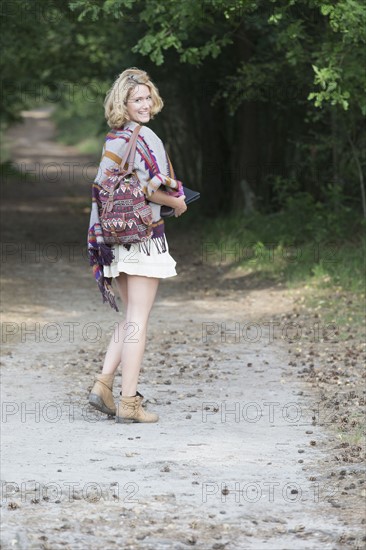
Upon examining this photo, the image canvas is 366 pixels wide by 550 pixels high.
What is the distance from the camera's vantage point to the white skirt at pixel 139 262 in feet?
22.6

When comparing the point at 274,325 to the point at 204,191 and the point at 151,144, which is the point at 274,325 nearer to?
the point at 151,144

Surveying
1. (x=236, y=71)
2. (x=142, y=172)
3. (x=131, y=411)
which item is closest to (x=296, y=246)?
(x=236, y=71)

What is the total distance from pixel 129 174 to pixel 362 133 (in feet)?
27.1

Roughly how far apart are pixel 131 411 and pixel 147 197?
1344 millimetres

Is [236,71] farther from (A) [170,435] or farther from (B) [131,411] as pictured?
(A) [170,435]

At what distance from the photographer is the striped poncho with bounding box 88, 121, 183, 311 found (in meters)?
6.79

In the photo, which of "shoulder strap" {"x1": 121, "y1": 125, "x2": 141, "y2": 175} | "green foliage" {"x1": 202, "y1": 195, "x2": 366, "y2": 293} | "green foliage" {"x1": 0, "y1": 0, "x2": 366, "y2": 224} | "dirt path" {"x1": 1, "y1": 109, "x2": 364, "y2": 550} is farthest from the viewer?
"green foliage" {"x1": 202, "y1": 195, "x2": 366, "y2": 293}

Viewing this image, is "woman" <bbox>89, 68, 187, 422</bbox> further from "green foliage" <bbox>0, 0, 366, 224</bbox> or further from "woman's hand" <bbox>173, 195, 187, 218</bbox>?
"green foliage" <bbox>0, 0, 366, 224</bbox>

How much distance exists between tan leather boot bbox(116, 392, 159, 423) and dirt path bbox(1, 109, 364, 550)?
0.35 feet

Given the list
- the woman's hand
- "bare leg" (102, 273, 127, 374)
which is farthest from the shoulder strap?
"bare leg" (102, 273, 127, 374)

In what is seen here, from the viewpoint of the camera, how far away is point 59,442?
266 inches

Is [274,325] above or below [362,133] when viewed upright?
below

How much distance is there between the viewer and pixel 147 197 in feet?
22.4

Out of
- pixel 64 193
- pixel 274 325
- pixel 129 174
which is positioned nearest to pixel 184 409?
pixel 129 174
